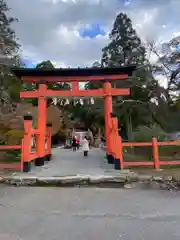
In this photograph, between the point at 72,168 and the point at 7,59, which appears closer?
the point at 72,168

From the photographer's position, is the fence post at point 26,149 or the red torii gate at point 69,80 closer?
the fence post at point 26,149

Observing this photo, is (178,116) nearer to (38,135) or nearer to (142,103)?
(142,103)

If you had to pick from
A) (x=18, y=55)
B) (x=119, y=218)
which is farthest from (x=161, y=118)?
(x=119, y=218)

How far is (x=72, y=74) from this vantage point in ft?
39.7

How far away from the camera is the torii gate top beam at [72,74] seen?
11.9 meters

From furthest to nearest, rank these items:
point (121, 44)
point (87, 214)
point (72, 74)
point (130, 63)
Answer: point (121, 44) → point (130, 63) → point (72, 74) → point (87, 214)

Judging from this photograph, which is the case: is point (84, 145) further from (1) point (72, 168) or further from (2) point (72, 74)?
(1) point (72, 168)

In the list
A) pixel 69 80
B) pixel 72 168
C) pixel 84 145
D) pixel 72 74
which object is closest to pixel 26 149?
pixel 72 168

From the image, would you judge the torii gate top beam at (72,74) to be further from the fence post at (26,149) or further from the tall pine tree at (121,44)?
the tall pine tree at (121,44)

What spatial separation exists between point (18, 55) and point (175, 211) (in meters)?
18.5

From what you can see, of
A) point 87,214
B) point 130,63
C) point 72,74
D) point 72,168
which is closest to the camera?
point 87,214

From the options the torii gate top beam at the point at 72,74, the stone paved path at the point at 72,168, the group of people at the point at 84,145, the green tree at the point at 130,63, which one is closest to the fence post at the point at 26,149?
the stone paved path at the point at 72,168

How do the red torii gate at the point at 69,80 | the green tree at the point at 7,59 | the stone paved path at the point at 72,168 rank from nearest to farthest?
1. the stone paved path at the point at 72,168
2. the red torii gate at the point at 69,80
3. the green tree at the point at 7,59

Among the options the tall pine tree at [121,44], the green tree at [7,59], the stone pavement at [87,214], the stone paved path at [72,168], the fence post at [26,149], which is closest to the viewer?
the stone pavement at [87,214]
